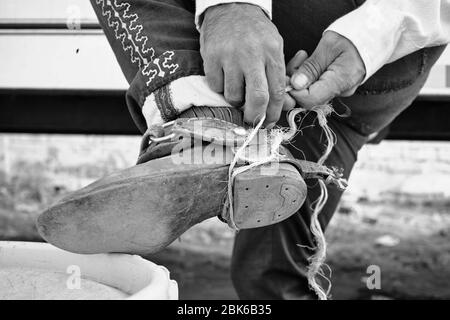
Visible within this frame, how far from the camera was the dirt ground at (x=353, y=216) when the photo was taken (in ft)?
6.40

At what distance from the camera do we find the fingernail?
102 cm

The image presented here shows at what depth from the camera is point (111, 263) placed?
93cm

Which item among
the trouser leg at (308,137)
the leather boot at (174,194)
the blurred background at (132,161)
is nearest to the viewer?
the leather boot at (174,194)

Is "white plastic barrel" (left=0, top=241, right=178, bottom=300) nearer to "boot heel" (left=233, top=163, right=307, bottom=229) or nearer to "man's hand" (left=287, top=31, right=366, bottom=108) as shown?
"boot heel" (left=233, top=163, right=307, bottom=229)

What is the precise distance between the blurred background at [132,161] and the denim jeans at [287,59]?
0.44 m

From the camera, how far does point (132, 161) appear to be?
234 cm

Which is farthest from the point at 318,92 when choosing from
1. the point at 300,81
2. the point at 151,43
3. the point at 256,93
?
the point at 151,43

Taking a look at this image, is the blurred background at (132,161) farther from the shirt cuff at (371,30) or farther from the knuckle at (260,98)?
the knuckle at (260,98)

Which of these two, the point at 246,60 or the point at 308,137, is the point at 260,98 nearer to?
the point at 246,60

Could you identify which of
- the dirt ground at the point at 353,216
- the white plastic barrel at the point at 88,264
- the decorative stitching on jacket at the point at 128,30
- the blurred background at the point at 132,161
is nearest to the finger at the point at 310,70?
the decorative stitching on jacket at the point at 128,30

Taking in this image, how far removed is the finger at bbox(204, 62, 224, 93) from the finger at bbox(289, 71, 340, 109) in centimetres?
13

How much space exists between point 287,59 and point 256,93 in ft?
0.94

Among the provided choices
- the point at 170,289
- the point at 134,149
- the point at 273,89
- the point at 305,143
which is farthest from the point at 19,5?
the point at 170,289
